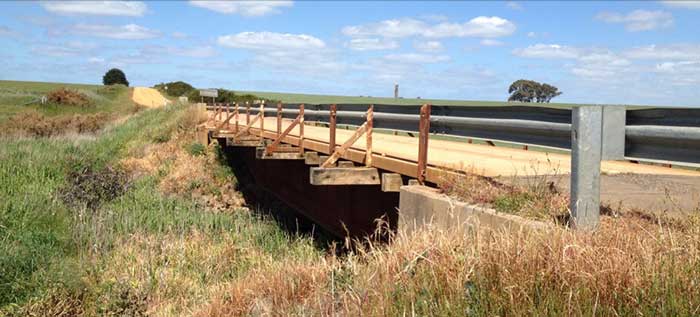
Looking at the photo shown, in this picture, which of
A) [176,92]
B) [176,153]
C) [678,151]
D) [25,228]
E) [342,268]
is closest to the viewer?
[678,151]

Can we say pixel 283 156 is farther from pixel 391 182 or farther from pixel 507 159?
pixel 391 182

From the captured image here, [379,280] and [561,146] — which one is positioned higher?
[561,146]

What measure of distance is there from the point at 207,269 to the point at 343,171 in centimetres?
291

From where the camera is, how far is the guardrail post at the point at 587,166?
4680mm

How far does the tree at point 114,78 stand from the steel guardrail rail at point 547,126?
133823 mm

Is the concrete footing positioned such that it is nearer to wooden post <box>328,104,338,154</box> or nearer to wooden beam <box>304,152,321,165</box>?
wooden post <box>328,104,338,154</box>

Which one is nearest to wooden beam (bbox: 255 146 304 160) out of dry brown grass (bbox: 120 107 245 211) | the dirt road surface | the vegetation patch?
the vegetation patch

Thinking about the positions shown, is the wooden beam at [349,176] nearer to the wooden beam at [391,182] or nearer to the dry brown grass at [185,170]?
the wooden beam at [391,182]

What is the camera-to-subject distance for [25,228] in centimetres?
1239

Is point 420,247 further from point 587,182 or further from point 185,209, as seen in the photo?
point 185,209

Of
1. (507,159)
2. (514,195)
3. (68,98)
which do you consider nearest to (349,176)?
(507,159)

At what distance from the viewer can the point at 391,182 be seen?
344 inches

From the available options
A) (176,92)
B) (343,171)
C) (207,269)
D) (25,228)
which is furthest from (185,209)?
(176,92)

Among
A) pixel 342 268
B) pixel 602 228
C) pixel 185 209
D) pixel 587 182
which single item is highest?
pixel 587 182
